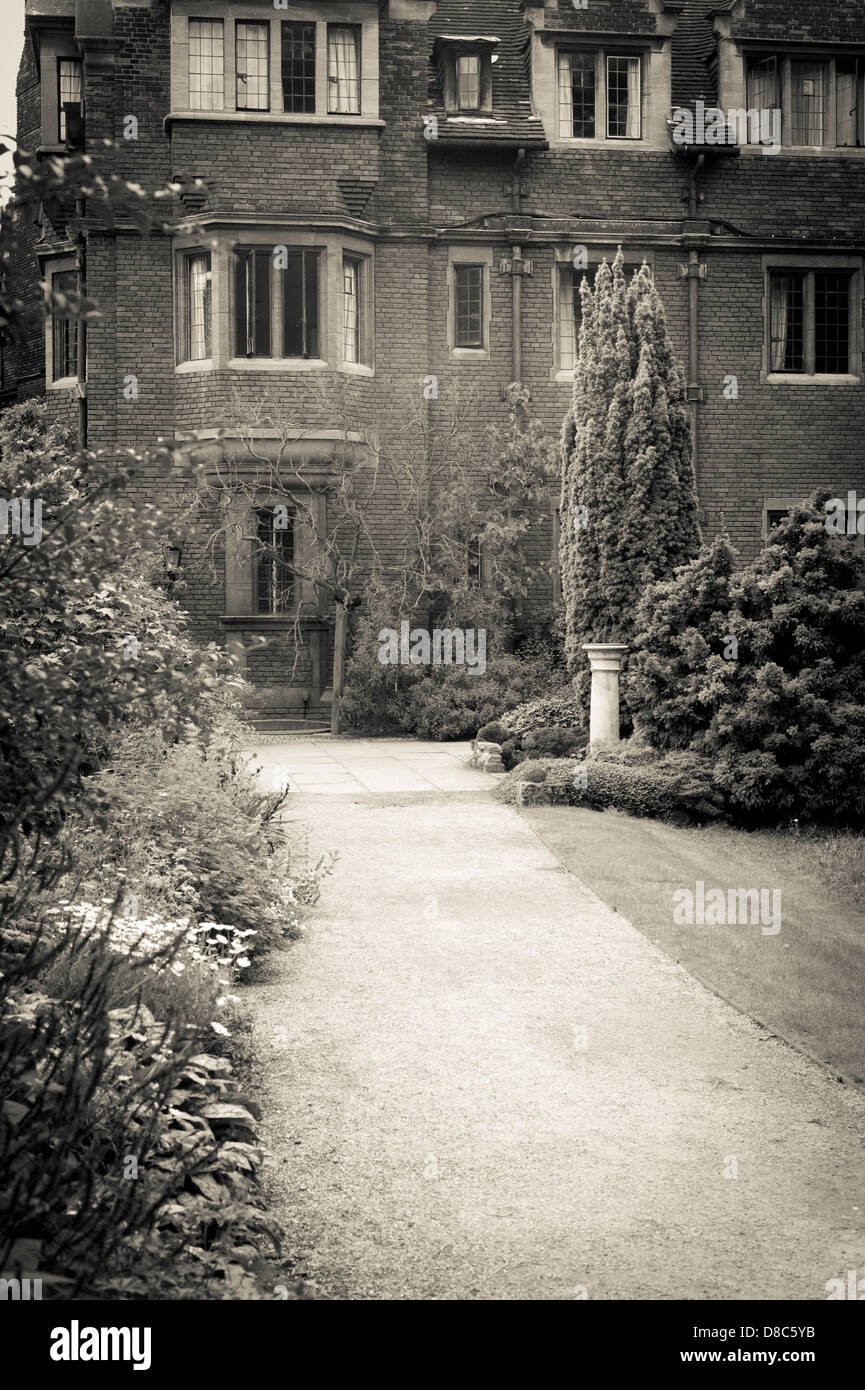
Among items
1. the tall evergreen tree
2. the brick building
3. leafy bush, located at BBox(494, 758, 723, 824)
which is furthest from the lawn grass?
the brick building

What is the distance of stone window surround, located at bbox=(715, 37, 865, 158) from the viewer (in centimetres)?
2106

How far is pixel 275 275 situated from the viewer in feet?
63.7

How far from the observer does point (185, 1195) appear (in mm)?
3914

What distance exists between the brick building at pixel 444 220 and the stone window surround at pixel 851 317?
36 mm

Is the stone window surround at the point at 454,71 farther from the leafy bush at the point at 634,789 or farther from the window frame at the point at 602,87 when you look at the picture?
the leafy bush at the point at 634,789

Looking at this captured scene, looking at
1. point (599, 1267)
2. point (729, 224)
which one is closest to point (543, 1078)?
point (599, 1267)

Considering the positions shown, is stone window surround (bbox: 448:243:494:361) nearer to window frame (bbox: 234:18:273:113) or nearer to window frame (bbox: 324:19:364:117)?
window frame (bbox: 324:19:364:117)

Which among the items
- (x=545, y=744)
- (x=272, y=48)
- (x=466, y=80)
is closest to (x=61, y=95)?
(x=272, y=48)

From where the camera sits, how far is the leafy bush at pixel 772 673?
11.1 m

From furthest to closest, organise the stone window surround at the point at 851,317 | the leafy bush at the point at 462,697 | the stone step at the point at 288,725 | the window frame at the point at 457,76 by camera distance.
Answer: the stone window surround at the point at 851,317, the window frame at the point at 457,76, the stone step at the point at 288,725, the leafy bush at the point at 462,697

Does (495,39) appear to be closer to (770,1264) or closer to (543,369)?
(543,369)

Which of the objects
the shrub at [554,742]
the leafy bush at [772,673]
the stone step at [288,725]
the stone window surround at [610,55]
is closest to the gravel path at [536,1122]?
the leafy bush at [772,673]

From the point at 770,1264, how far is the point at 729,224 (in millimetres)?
19839

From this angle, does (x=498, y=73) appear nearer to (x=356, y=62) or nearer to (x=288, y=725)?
(x=356, y=62)
